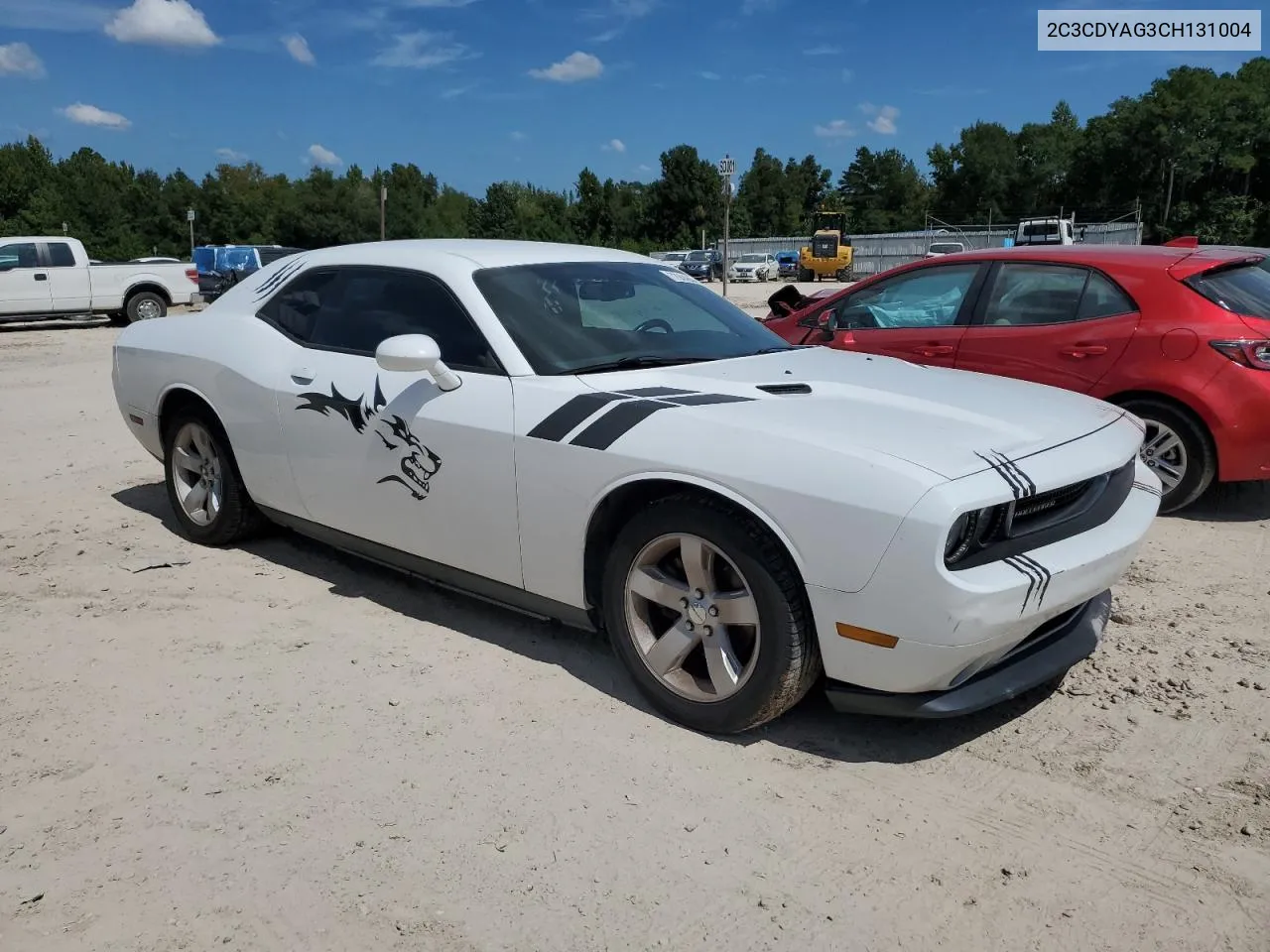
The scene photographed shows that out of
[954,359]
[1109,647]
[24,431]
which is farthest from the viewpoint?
[24,431]

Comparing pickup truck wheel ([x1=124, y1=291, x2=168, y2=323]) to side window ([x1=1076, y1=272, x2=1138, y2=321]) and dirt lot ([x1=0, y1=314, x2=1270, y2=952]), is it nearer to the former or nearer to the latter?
dirt lot ([x1=0, y1=314, x2=1270, y2=952])

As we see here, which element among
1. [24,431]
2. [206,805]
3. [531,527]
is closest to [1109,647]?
[531,527]

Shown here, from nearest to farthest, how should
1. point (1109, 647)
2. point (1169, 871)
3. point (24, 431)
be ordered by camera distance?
1. point (1169, 871)
2. point (1109, 647)
3. point (24, 431)

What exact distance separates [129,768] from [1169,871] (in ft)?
9.53

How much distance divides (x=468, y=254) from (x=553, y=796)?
2.25m

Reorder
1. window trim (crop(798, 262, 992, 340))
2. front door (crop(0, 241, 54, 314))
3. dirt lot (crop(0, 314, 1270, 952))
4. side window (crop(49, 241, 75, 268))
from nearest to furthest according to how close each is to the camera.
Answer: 1. dirt lot (crop(0, 314, 1270, 952))
2. window trim (crop(798, 262, 992, 340))
3. front door (crop(0, 241, 54, 314))
4. side window (crop(49, 241, 75, 268))

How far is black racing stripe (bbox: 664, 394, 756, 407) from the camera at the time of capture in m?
3.24

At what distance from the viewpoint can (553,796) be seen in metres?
2.87

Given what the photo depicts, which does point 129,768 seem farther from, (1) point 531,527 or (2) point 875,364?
(2) point 875,364

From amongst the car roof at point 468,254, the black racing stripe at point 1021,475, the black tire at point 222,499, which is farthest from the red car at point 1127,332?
the black tire at point 222,499

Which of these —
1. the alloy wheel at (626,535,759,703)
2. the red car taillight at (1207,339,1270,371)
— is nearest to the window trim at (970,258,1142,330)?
the red car taillight at (1207,339,1270,371)

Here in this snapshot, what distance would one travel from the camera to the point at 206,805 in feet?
9.29

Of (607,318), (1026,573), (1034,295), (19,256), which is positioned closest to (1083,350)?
(1034,295)

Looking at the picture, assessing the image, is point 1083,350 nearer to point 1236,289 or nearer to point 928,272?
point 1236,289
